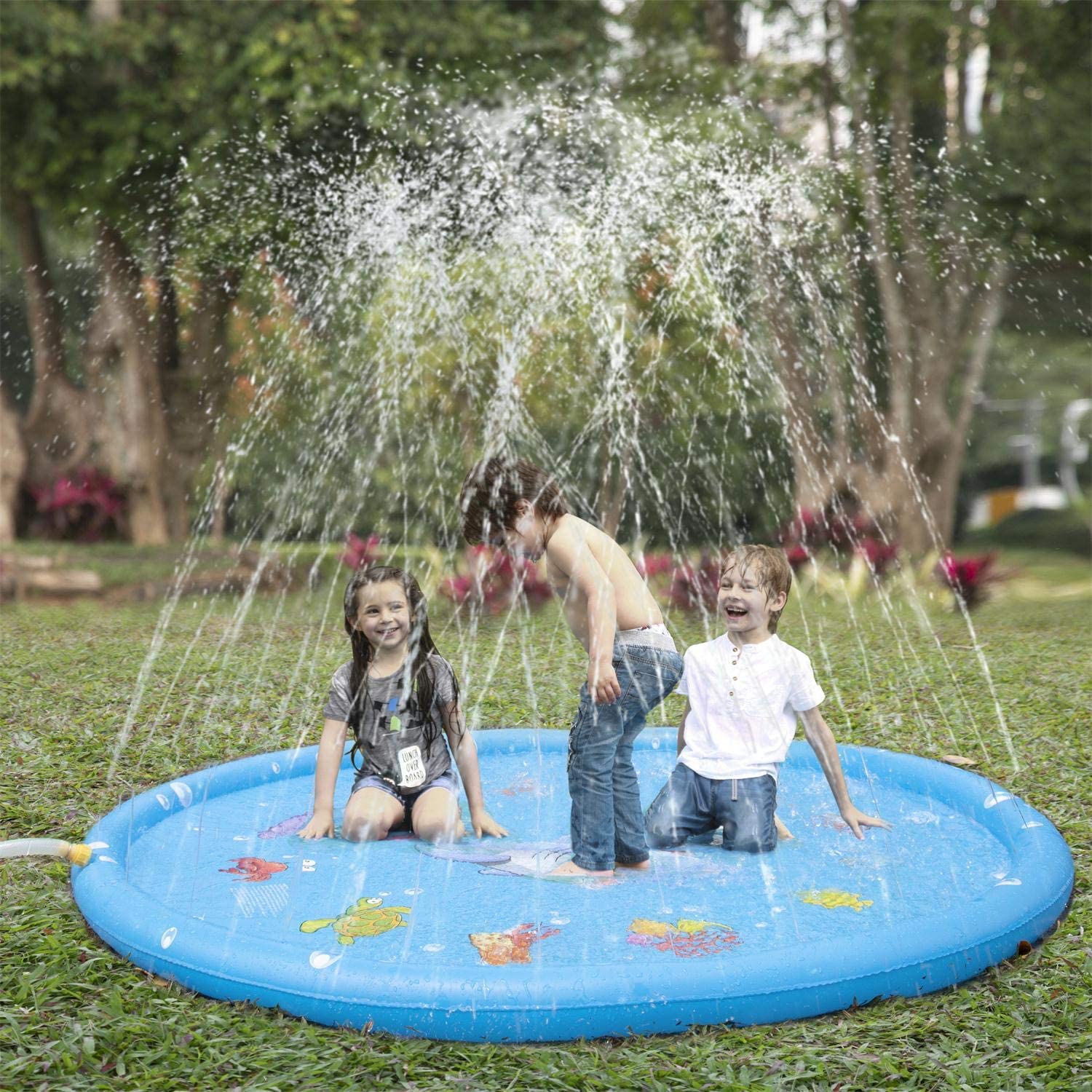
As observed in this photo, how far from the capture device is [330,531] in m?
17.4

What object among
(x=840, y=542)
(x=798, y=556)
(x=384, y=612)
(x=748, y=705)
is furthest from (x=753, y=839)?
(x=840, y=542)

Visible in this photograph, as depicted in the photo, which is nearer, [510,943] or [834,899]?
[510,943]

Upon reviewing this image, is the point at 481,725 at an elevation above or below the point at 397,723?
below

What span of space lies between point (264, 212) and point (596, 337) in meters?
4.02

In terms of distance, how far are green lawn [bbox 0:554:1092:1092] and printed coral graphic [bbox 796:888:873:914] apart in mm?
439

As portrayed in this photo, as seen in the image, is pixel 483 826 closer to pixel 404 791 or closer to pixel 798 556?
pixel 404 791

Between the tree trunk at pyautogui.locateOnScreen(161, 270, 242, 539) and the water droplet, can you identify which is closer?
the water droplet

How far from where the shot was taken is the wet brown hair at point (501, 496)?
3646mm

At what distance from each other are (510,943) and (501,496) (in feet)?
4.18

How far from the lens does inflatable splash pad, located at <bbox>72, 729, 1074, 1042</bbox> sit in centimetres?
288

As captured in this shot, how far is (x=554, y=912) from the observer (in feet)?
11.4

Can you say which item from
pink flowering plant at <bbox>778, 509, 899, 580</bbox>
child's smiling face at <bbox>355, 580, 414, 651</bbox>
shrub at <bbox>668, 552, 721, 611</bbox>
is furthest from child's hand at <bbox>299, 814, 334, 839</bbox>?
pink flowering plant at <bbox>778, 509, 899, 580</bbox>

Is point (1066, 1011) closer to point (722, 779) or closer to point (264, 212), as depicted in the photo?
point (722, 779)

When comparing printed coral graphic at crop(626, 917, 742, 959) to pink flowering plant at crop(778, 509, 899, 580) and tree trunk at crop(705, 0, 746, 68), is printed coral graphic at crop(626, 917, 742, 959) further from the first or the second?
tree trunk at crop(705, 0, 746, 68)
